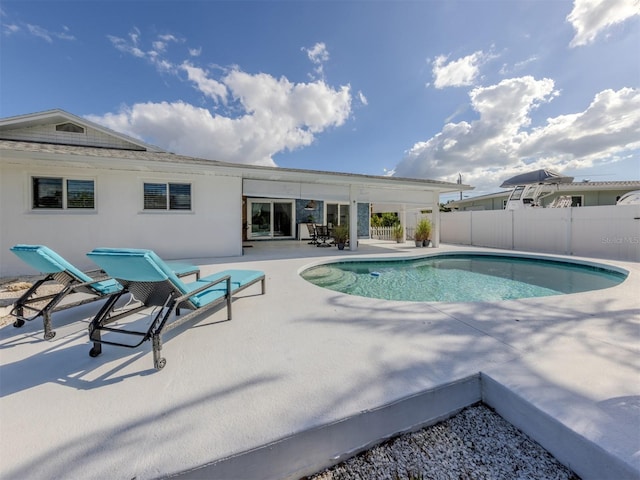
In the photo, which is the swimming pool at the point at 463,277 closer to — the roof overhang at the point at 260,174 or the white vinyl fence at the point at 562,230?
the white vinyl fence at the point at 562,230

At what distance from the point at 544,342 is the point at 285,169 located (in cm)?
781

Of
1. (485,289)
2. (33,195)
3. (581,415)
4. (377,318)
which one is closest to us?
(581,415)

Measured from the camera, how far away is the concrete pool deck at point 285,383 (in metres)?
1.52

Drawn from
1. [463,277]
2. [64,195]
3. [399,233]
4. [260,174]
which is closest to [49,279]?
[64,195]

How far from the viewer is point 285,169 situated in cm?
875

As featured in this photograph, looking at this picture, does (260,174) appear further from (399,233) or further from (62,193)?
(399,233)

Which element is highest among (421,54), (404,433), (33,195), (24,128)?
(421,54)

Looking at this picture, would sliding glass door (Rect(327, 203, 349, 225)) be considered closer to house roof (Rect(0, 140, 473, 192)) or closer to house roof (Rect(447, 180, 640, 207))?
house roof (Rect(0, 140, 473, 192))

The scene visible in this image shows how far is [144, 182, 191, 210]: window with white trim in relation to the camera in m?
8.38

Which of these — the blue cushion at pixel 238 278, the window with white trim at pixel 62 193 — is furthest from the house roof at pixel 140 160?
the blue cushion at pixel 238 278

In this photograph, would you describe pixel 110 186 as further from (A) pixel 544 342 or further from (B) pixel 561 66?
(B) pixel 561 66

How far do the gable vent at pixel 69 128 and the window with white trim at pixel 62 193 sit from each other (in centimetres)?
479

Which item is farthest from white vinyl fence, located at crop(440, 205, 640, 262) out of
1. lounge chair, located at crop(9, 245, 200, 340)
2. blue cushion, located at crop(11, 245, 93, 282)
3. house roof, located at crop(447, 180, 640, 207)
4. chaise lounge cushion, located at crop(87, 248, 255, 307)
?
blue cushion, located at crop(11, 245, 93, 282)

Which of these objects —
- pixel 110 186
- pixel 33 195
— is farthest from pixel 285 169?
pixel 33 195
